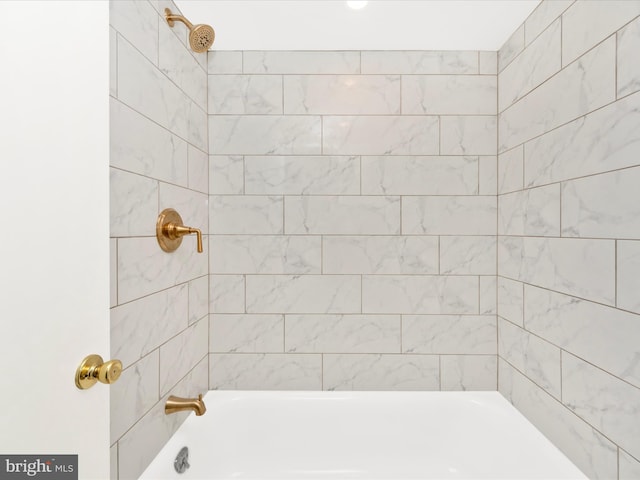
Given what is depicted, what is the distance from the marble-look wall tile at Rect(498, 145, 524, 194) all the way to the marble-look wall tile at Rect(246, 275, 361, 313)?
2.91 feet

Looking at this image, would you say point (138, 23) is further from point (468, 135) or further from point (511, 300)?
point (511, 300)

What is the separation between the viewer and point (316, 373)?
1.80 metres

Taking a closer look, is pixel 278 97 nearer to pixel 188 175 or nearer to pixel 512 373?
pixel 188 175

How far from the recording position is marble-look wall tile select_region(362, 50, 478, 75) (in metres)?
1.78

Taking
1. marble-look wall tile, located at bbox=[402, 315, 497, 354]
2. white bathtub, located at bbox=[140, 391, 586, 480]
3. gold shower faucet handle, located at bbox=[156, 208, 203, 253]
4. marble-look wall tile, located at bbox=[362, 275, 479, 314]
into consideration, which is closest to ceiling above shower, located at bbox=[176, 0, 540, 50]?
gold shower faucet handle, located at bbox=[156, 208, 203, 253]

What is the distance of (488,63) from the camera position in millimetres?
1782

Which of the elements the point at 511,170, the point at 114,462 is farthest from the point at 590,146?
the point at 114,462

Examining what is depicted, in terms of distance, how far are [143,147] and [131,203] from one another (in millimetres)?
208

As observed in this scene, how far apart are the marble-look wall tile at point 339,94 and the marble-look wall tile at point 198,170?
491 millimetres

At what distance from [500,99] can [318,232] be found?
1134mm

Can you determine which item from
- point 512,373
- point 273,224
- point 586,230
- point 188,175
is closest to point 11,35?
point 188,175

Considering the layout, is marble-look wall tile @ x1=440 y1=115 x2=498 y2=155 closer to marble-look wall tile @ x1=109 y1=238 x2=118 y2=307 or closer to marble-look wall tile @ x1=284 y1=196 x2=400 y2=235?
marble-look wall tile @ x1=284 y1=196 x2=400 y2=235

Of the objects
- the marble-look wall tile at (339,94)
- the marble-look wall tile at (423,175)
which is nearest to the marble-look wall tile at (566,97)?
the marble-look wall tile at (423,175)

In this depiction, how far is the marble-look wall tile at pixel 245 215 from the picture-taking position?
70.7 inches
